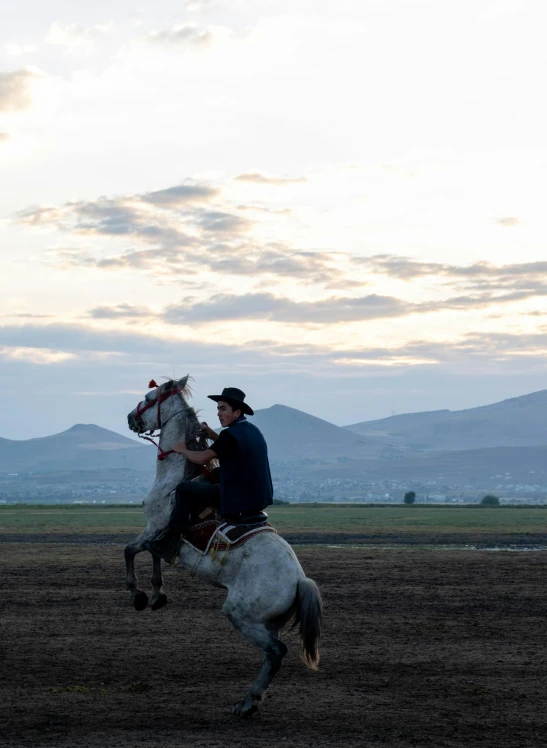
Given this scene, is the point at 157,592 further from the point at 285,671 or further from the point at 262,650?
the point at 285,671

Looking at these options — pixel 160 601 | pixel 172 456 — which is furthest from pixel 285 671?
pixel 172 456

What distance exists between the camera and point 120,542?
136ft

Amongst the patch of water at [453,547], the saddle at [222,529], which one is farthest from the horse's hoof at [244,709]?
the patch of water at [453,547]

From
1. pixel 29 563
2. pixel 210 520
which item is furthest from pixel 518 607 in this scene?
pixel 29 563

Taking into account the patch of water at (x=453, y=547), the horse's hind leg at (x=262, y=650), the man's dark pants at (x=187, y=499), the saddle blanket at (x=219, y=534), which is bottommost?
the patch of water at (x=453, y=547)

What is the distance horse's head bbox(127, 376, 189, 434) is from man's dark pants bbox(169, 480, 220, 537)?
1.38 m

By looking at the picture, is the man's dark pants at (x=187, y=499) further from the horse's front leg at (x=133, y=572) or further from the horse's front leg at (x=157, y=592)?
the horse's front leg at (x=157, y=592)

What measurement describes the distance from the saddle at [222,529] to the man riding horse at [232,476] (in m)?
0.02

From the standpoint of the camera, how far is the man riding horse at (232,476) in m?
10.8

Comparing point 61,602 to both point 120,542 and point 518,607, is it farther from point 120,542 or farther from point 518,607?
point 120,542

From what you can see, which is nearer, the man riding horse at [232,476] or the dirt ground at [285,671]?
the dirt ground at [285,671]

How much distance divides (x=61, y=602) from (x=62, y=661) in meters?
6.59

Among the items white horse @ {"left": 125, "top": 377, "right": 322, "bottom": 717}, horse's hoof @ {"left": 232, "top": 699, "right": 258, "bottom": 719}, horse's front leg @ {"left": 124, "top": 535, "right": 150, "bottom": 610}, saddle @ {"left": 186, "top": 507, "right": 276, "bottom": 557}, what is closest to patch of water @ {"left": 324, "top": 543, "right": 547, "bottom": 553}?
horse's front leg @ {"left": 124, "top": 535, "right": 150, "bottom": 610}

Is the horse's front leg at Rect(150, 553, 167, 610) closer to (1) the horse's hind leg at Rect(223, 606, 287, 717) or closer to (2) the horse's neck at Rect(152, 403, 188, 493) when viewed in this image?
(2) the horse's neck at Rect(152, 403, 188, 493)
